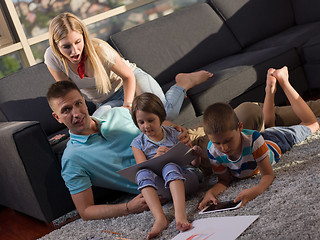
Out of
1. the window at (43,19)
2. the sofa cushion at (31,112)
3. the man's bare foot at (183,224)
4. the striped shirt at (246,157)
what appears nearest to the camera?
the man's bare foot at (183,224)

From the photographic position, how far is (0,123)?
8.58 feet

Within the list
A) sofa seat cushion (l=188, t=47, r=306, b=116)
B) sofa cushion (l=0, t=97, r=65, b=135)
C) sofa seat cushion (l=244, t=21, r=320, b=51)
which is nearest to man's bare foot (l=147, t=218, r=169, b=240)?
sofa seat cushion (l=188, t=47, r=306, b=116)

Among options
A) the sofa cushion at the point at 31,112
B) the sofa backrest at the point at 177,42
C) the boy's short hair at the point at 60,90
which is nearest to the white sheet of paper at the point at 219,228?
the boy's short hair at the point at 60,90

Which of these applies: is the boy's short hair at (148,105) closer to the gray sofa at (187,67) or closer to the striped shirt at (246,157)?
the striped shirt at (246,157)

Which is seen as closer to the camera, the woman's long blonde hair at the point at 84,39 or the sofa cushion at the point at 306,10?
the woman's long blonde hair at the point at 84,39

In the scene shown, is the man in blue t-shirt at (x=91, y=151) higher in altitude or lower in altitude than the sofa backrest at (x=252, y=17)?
lower

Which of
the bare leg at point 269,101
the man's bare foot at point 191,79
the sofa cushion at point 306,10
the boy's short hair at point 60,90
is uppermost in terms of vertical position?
the boy's short hair at point 60,90

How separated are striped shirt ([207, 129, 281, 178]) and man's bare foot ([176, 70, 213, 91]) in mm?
870

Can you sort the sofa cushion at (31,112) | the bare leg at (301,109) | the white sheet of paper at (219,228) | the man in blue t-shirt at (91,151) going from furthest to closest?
the sofa cushion at (31,112) → the bare leg at (301,109) → the man in blue t-shirt at (91,151) → the white sheet of paper at (219,228)

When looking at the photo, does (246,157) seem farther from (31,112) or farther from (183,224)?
(31,112)

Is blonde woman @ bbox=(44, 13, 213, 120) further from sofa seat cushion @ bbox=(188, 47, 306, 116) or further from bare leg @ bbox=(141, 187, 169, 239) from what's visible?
bare leg @ bbox=(141, 187, 169, 239)

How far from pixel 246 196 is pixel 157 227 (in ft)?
1.09

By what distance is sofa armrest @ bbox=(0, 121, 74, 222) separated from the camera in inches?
84.3

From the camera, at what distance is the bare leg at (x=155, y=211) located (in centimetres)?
166
